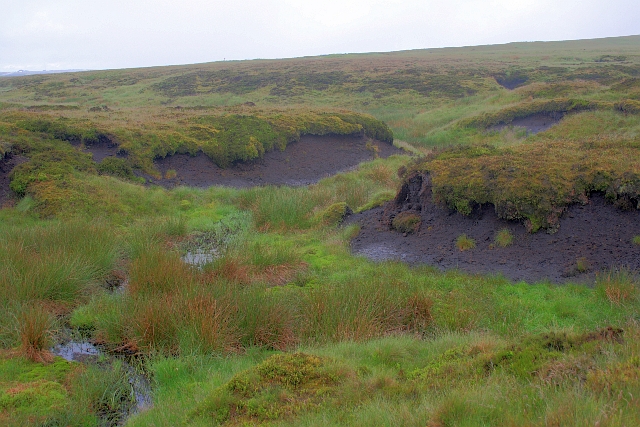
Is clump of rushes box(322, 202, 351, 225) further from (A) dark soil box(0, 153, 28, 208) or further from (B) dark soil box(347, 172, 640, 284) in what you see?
(A) dark soil box(0, 153, 28, 208)

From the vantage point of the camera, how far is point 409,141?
1385 inches

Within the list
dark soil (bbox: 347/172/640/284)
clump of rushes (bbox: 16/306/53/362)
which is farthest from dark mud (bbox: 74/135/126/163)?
clump of rushes (bbox: 16/306/53/362)

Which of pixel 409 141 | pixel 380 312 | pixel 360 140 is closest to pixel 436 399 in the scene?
pixel 380 312

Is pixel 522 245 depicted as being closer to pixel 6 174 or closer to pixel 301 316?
pixel 301 316

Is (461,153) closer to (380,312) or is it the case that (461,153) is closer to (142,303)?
(380,312)

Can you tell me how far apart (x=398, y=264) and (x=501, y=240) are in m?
2.18

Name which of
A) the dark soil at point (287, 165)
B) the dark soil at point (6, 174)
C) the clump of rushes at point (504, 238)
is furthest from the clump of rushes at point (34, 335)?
the dark soil at point (287, 165)

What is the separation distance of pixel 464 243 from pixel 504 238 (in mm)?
828

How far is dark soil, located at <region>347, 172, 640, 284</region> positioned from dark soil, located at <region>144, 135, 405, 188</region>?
11235 mm

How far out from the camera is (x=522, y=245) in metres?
10.9

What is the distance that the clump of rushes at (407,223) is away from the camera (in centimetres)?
1298

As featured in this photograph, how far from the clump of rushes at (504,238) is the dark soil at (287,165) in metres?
13.7

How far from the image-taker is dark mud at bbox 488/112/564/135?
2758 cm

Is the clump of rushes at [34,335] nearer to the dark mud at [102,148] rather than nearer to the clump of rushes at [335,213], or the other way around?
the clump of rushes at [335,213]
